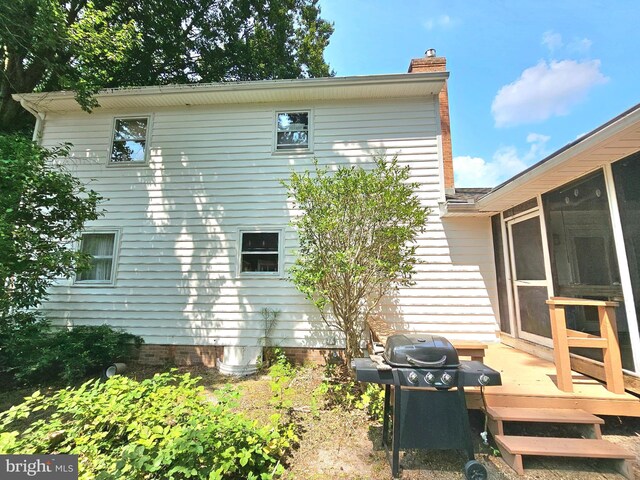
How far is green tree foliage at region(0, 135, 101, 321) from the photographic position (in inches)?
176

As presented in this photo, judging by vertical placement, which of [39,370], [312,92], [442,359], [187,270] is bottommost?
[39,370]

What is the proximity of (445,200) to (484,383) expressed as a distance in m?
4.16

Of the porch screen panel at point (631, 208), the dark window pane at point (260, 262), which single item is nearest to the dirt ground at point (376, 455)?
the porch screen panel at point (631, 208)

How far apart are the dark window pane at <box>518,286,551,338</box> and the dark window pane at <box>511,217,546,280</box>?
230mm

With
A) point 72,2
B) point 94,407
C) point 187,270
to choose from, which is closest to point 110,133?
point 187,270

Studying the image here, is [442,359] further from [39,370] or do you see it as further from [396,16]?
[396,16]

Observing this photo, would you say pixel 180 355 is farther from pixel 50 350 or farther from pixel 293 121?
pixel 293 121

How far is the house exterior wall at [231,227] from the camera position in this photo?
18.3 feet

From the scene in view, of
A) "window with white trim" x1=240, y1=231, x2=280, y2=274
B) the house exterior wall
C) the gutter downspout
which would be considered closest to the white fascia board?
the gutter downspout

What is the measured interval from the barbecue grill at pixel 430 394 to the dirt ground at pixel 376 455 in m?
0.41

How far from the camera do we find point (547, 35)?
22.1 feet

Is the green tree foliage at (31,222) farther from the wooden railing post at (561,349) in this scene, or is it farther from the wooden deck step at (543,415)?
the wooden railing post at (561,349)

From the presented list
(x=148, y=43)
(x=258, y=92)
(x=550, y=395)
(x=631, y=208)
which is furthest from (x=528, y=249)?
(x=148, y=43)

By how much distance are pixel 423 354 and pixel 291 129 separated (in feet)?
18.3
